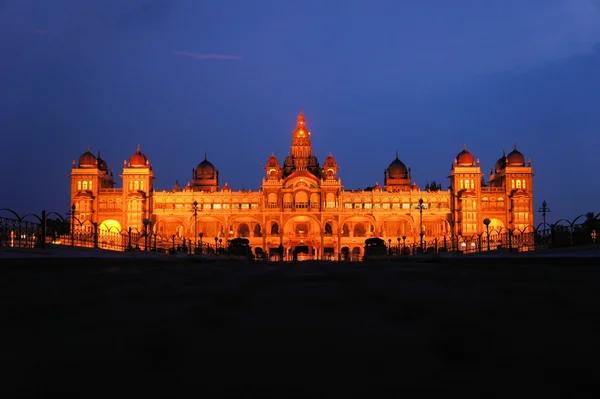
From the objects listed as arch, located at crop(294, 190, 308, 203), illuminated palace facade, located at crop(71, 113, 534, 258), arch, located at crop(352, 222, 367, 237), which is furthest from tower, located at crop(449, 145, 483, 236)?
arch, located at crop(294, 190, 308, 203)

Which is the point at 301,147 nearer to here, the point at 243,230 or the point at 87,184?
the point at 243,230

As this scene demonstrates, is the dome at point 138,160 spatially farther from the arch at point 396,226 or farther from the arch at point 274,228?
the arch at point 396,226

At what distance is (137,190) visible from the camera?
4090 inches

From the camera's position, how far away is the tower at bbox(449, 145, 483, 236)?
330ft

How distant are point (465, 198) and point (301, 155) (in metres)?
32.9

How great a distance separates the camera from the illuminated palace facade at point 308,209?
101m

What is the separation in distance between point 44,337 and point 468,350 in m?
0.88

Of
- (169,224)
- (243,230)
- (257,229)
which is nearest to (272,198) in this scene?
(257,229)

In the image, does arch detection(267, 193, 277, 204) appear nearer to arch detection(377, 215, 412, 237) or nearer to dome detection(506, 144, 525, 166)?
arch detection(377, 215, 412, 237)

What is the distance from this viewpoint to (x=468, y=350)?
48.1 inches

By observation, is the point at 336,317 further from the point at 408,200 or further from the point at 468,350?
the point at 408,200

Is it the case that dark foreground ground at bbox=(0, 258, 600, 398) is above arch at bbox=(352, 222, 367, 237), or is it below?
below

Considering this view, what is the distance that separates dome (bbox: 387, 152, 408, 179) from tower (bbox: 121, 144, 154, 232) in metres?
45.6

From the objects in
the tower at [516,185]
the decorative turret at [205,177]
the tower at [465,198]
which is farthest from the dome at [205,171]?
the tower at [516,185]
